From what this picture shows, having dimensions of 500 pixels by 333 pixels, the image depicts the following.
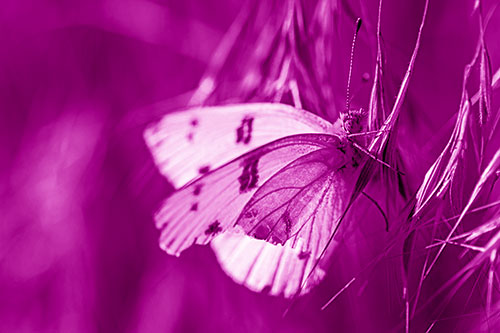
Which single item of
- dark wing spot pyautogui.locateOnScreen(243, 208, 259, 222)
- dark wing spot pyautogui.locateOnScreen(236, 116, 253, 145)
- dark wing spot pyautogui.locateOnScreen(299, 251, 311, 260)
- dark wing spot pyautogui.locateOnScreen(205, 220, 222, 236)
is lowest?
dark wing spot pyautogui.locateOnScreen(299, 251, 311, 260)

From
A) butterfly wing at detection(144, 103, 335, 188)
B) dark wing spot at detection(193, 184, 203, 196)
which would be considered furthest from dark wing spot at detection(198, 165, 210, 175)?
dark wing spot at detection(193, 184, 203, 196)

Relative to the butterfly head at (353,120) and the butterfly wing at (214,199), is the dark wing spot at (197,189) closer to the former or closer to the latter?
the butterfly wing at (214,199)

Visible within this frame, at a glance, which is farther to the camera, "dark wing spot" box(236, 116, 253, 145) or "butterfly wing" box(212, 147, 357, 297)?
"dark wing spot" box(236, 116, 253, 145)

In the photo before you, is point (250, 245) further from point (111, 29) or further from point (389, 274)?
point (111, 29)

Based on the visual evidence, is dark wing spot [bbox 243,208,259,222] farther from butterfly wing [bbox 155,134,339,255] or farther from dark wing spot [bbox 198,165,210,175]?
dark wing spot [bbox 198,165,210,175]

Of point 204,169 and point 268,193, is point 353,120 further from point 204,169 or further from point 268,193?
point 204,169

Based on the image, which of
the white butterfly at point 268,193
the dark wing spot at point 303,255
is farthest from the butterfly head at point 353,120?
the dark wing spot at point 303,255
